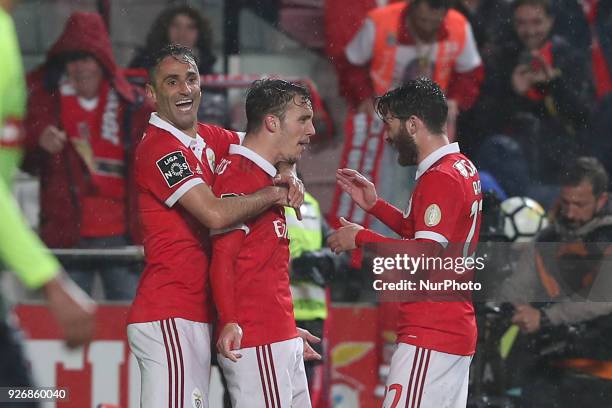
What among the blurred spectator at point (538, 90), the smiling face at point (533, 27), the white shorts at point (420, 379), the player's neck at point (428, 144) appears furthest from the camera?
the smiling face at point (533, 27)

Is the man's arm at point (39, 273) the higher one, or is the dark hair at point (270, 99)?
the dark hair at point (270, 99)

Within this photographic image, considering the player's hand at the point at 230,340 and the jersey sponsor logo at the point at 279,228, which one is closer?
the player's hand at the point at 230,340

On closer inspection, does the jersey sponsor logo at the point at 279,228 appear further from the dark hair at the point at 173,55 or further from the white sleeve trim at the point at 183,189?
the dark hair at the point at 173,55

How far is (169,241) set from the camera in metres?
4.71

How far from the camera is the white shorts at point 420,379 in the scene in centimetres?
471

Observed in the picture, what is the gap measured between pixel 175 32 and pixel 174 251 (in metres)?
2.25

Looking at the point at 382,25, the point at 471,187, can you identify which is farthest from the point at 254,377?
the point at 382,25

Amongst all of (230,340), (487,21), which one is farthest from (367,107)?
(230,340)

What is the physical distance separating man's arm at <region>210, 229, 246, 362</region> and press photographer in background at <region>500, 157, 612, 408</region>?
1964 millimetres

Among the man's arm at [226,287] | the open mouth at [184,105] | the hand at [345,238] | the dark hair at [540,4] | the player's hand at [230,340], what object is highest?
the dark hair at [540,4]

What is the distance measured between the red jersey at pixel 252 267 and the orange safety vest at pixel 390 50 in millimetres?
2169

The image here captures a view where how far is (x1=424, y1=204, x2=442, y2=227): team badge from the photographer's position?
15.2 feet

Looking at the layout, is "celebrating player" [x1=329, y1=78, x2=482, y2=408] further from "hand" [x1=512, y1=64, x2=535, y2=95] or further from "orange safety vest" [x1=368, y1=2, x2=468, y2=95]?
Result: "hand" [x1=512, y1=64, x2=535, y2=95]

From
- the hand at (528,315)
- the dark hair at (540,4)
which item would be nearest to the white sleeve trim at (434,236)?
the hand at (528,315)
